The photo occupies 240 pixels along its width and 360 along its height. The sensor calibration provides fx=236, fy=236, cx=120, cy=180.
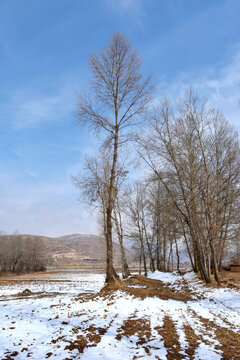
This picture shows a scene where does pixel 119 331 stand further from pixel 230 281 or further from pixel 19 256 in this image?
pixel 19 256

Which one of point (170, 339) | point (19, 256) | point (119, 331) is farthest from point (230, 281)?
point (19, 256)

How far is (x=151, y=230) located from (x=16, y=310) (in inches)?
1092

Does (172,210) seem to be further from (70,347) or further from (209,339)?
(70,347)

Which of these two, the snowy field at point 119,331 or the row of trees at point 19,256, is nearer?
the snowy field at point 119,331

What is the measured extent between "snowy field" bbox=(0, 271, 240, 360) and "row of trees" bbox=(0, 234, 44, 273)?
64.5 meters

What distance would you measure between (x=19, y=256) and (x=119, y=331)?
71.0 m

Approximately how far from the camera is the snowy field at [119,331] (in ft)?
14.1

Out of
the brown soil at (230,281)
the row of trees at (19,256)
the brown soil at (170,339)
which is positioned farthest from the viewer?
the row of trees at (19,256)

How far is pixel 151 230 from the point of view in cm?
3400

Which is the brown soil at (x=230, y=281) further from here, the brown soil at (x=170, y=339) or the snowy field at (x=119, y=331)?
the brown soil at (x=170, y=339)

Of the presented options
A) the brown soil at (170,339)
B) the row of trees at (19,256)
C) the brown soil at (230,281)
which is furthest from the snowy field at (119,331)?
the row of trees at (19,256)

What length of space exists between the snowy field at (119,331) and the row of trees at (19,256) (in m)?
64.5

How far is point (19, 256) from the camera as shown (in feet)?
222

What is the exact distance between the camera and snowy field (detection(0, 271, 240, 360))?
4.28 metres
